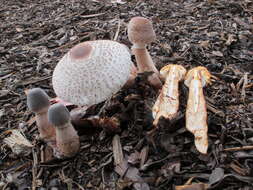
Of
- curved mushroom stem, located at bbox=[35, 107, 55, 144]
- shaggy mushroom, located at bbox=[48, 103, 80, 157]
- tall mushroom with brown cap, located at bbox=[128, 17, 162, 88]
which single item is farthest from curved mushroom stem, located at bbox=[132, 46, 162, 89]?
curved mushroom stem, located at bbox=[35, 107, 55, 144]

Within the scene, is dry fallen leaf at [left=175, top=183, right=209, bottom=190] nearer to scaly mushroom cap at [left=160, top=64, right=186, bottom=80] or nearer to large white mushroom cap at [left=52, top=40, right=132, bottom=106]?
large white mushroom cap at [left=52, top=40, right=132, bottom=106]

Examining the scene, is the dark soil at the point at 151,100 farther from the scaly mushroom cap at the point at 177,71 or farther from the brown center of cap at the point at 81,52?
the brown center of cap at the point at 81,52

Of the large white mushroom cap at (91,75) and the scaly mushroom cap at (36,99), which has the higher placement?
the large white mushroom cap at (91,75)

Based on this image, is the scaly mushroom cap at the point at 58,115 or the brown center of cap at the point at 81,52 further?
the brown center of cap at the point at 81,52

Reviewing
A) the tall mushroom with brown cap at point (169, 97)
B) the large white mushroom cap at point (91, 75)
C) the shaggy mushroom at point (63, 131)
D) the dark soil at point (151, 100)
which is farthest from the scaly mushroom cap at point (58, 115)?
the tall mushroom with brown cap at point (169, 97)

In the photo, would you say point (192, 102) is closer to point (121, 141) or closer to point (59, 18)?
point (121, 141)

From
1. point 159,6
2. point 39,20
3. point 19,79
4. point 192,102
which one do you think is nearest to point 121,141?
point 192,102
